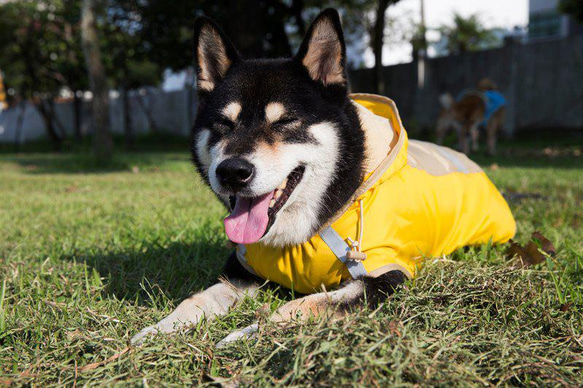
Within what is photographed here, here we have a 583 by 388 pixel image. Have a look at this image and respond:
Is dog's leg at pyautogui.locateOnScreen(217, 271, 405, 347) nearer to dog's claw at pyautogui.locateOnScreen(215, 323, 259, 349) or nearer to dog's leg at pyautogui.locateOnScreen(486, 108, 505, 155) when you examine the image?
dog's claw at pyautogui.locateOnScreen(215, 323, 259, 349)

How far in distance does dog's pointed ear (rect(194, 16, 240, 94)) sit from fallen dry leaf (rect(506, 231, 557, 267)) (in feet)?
Answer: 6.50

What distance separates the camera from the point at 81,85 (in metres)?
23.1

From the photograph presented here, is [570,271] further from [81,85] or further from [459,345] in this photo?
[81,85]

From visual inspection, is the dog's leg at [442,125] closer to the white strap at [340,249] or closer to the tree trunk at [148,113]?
the white strap at [340,249]

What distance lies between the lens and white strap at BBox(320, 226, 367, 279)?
7.11ft

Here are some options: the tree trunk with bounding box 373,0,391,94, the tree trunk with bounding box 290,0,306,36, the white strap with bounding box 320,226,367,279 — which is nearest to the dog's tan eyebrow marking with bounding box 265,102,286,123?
the white strap with bounding box 320,226,367,279

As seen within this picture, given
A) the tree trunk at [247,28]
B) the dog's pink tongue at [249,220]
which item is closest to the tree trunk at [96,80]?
the tree trunk at [247,28]

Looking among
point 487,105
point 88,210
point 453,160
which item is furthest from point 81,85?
point 453,160

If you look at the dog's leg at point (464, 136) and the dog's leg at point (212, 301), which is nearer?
the dog's leg at point (212, 301)

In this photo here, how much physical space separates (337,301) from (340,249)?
285mm

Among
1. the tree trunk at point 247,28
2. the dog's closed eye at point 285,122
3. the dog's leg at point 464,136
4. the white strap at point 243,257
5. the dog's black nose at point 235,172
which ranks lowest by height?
the dog's leg at point 464,136

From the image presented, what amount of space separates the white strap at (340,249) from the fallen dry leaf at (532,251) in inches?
41.6

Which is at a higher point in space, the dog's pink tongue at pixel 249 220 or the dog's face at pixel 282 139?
the dog's face at pixel 282 139

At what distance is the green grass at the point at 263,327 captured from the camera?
60.8 inches
